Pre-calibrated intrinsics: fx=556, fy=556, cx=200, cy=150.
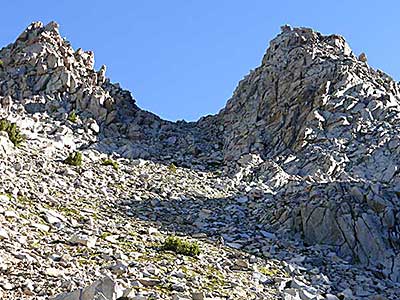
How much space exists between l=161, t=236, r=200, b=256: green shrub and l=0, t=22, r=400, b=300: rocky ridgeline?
1.39ft

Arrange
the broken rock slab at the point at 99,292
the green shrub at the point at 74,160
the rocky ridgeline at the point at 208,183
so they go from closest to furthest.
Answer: the broken rock slab at the point at 99,292, the rocky ridgeline at the point at 208,183, the green shrub at the point at 74,160

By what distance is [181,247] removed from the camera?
2016cm

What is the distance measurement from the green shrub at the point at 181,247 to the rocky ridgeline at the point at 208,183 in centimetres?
42

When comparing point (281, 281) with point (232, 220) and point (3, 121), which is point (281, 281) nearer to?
point (232, 220)

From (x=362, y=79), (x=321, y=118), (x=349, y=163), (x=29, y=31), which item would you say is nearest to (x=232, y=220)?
(x=349, y=163)

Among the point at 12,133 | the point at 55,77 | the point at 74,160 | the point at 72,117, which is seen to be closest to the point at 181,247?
the point at 74,160

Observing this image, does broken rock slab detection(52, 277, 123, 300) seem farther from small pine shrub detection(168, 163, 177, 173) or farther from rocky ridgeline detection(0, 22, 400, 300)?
small pine shrub detection(168, 163, 177, 173)

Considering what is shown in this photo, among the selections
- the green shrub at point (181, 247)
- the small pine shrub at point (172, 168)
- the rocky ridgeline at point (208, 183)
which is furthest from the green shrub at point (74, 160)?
the green shrub at point (181, 247)

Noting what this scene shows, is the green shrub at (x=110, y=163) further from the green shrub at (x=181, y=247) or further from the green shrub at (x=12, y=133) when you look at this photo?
the green shrub at (x=181, y=247)

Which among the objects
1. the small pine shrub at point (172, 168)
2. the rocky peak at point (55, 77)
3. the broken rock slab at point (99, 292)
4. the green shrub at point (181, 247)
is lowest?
the broken rock slab at point (99, 292)

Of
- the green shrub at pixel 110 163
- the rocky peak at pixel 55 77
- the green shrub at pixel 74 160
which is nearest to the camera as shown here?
the green shrub at pixel 74 160

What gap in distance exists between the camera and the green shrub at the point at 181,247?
20.0 m

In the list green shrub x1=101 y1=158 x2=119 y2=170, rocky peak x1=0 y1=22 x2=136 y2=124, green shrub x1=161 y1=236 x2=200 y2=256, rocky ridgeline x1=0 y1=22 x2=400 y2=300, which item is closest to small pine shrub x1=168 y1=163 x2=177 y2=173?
rocky ridgeline x1=0 y1=22 x2=400 y2=300

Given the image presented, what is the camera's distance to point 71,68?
48062 mm
